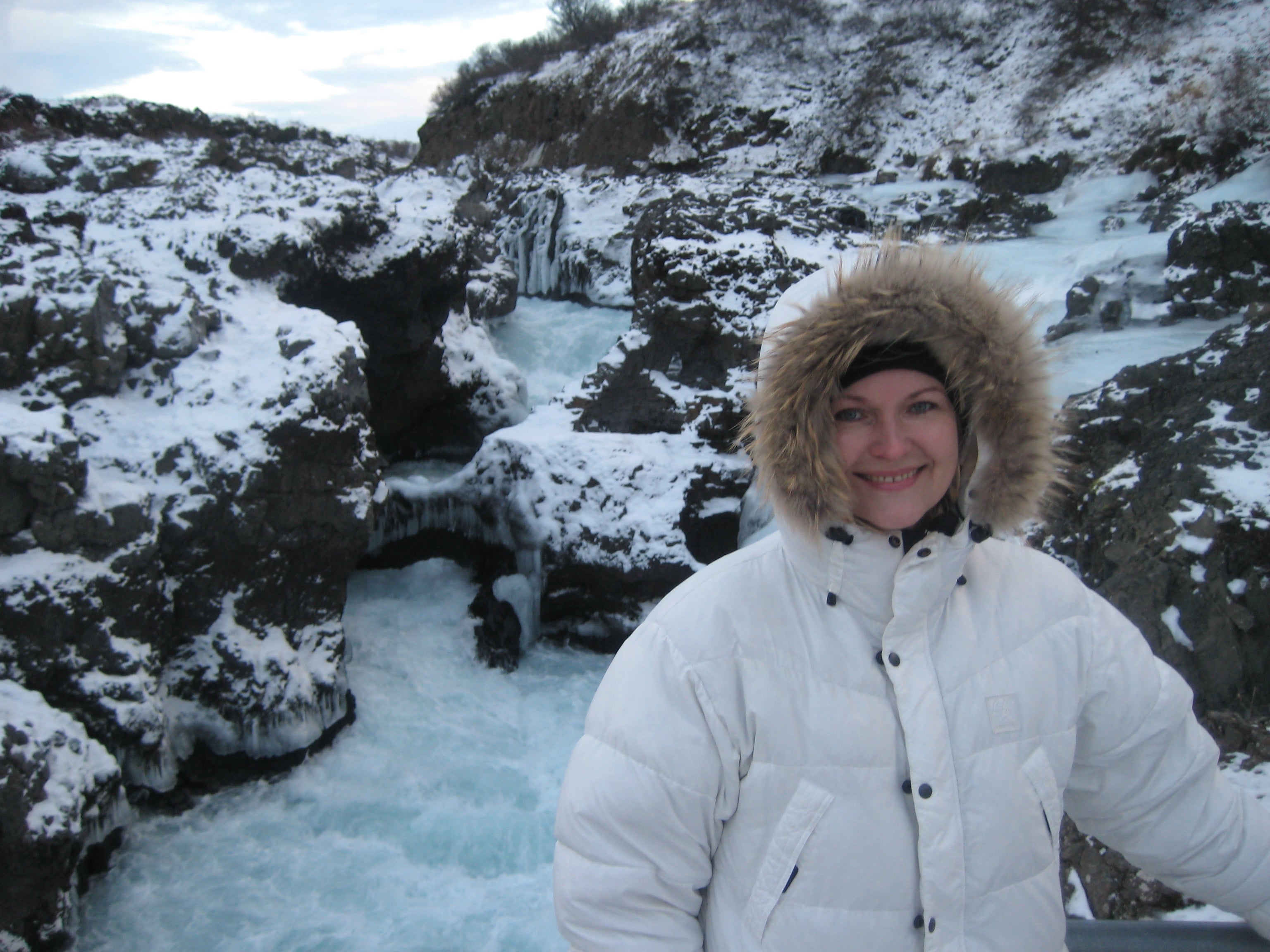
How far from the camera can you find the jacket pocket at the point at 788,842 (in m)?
1.33

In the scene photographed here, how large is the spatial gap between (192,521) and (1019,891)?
6415 millimetres

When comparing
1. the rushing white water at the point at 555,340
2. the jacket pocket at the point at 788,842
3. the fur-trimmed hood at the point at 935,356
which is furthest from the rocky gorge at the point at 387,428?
the jacket pocket at the point at 788,842

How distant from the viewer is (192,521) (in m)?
6.42

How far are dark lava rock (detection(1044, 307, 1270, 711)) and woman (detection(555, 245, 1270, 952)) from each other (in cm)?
258

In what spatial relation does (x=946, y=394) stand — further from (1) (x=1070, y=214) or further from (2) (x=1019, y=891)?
(1) (x=1070, y=214)

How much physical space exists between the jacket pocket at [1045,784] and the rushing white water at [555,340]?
1151 centimetres

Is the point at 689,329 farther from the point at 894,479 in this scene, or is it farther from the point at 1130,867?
the point at 894,479

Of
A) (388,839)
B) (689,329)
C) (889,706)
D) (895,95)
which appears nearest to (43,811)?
(388,839)

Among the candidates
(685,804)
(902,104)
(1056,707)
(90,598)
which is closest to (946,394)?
(1056,707)

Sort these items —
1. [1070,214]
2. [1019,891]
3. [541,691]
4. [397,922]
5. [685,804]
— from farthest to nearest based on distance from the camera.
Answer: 1. [1070,214]
2. [541,691]
3. [397,922]
4. [1019,891]
5. [685,804]

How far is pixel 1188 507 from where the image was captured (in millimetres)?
4648

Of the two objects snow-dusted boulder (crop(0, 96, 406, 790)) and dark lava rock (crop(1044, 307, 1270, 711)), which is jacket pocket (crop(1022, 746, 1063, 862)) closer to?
dark lava rock (crop(1044, 307, 1270, 711))

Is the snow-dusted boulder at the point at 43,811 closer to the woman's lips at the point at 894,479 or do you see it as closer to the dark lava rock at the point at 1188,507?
the woman's lips at the point at 894,479

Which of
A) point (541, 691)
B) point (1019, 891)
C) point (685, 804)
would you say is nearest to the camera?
point (685, 804)
